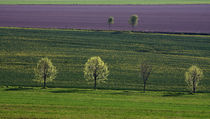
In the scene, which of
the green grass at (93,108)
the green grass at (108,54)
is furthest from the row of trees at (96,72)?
the green grass at (93,108)

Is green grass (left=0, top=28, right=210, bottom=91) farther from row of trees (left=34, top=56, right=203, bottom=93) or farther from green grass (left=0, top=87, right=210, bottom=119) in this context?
green grass (left=0, top=87, right=210, bottom=119)

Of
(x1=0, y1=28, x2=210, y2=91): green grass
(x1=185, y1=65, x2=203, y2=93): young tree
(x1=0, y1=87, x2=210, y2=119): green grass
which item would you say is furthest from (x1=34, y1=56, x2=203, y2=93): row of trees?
(x1=0, y1=87, x2=210, y2=119): green grass

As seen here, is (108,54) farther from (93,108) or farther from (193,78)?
(93,108)

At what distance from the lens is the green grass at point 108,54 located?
204 ft

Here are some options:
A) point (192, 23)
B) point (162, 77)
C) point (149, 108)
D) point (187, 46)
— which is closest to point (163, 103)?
point (149, 108)

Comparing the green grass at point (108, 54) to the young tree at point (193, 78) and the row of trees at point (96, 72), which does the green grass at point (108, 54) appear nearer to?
the row of trees at point (96, 72)

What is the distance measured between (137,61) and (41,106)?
136ft

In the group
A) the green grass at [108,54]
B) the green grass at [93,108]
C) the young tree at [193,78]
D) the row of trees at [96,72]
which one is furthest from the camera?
the green grass at [108,54]

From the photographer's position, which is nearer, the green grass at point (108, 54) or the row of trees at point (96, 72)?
the row of trees at point (96, 72)

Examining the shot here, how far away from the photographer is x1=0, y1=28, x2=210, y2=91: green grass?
62.2 metres

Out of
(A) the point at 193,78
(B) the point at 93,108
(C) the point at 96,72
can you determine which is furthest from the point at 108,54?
(B) the point at 93,108

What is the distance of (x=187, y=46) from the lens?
90.8 metres

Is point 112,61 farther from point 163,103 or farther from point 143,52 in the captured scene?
point 163,103

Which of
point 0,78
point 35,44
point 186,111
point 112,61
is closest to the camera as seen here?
point 186,111
